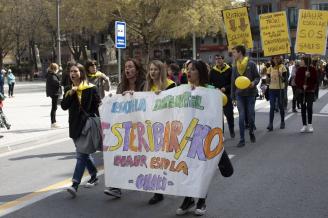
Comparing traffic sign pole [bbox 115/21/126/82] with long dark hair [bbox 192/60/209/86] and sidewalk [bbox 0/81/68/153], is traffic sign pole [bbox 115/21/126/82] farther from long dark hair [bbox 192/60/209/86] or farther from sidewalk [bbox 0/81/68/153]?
long dark hair [bbox 192/60/209/86]

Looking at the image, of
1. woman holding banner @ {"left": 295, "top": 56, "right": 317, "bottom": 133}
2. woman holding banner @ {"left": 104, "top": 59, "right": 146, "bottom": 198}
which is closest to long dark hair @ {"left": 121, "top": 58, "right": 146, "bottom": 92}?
woman holding banner @ {"left": 104, "top": 59, "right": 146, "bottom": 198}

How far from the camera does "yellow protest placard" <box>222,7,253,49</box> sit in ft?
46.1

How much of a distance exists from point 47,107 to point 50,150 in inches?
408

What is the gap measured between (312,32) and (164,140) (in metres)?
9.46

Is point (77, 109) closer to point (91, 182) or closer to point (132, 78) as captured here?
point (132, 78)

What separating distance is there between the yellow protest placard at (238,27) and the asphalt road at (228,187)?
4.11 m

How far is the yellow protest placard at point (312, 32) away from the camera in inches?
546

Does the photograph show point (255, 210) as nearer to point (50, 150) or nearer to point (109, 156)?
point (109, 156)

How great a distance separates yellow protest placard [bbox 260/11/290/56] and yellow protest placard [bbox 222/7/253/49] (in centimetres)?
44

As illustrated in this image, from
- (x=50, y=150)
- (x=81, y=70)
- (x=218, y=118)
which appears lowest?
(x=50, y=150)

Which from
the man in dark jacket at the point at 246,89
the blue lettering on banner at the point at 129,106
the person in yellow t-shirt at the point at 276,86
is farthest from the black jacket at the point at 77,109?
the person in yellow t-shirt at the point at 276,86

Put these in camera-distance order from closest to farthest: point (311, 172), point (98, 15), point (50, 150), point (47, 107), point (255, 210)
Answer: point (255, 210) → point (311, 172) → point (50, 150) → point (47, 107) → point (98, 15)

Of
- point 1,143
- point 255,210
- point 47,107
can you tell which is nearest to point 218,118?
point 255,210

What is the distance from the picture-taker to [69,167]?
28.7 feet
